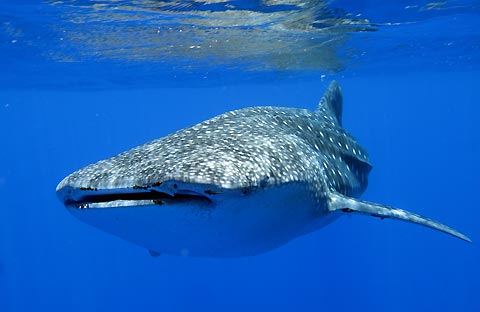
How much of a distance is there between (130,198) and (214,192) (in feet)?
2.33

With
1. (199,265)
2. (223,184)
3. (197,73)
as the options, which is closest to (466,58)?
(197,73)

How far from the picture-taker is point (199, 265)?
966 inches

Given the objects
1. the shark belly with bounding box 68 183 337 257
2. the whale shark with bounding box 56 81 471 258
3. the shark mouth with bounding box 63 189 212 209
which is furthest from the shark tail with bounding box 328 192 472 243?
the shark mouth with bounding box 63 189 212 209

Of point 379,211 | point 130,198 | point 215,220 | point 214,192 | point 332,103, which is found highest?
point 214,192

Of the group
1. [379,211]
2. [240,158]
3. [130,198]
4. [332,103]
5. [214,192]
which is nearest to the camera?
[214,192]

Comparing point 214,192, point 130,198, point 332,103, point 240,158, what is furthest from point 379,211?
point 332,103

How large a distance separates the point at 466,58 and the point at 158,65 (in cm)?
1622

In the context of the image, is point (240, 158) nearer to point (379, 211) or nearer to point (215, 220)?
point (215, 220)

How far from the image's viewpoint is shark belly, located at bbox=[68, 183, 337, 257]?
3.46 m

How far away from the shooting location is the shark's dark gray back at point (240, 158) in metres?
3.52

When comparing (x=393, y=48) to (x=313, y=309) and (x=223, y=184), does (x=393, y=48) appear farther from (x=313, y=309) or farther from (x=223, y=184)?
(x=223, y=184)

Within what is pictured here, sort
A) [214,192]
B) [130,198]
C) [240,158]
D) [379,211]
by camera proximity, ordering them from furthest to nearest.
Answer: [379,211], [240,158], [130,198], [214,192]

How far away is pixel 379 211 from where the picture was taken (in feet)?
16.9

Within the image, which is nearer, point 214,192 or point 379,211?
point 214,192
